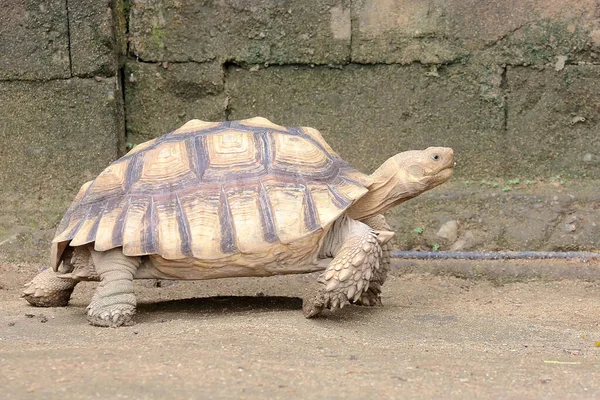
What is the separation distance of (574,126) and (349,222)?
2338 mm

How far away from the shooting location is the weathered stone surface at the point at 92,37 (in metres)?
5.98

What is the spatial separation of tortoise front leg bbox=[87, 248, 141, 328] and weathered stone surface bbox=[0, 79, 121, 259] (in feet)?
5.88

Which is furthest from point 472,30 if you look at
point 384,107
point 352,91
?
point 352,91

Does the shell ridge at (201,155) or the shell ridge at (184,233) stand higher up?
the shell ridge at (201,155)

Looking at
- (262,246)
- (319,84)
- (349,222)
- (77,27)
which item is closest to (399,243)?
(319,84)

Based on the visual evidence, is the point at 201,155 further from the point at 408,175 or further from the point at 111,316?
the point at 408,175

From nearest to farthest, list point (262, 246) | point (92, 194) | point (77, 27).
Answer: point (262, 246)
point (92, 194)
point (77, 27)

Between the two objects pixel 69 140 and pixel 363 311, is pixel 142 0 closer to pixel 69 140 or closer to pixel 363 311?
pixel 69 140

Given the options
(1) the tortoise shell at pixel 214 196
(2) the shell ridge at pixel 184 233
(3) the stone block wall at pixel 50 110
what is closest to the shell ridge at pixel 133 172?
(1) the tortoise shell at pixel 214 196

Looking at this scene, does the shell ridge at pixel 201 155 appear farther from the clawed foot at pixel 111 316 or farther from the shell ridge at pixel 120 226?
the clawed foot at pixel 111 316

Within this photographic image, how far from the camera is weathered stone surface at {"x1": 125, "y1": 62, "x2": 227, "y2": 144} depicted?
6227mm

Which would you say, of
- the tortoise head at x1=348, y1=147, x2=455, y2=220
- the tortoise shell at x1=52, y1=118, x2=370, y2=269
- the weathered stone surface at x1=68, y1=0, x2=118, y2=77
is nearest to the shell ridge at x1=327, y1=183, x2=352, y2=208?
the tortoise shell at x1=52, y1=118, x2=370, y2=269

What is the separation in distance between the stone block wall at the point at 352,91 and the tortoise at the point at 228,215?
5.11 ft

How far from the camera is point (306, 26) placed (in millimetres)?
6129
